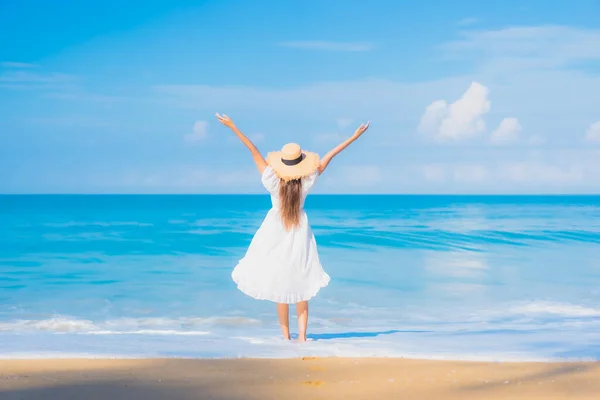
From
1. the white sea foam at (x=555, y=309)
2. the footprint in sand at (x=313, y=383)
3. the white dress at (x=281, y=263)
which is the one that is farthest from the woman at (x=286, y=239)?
the white sea foam at (x=555, y=309)

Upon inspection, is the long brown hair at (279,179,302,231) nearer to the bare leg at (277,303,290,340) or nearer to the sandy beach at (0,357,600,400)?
the bare leg at (277,303,290,340)

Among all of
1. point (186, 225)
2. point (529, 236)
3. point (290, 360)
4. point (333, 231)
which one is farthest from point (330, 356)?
point (186, 225)

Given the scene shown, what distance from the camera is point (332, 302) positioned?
34.2ft

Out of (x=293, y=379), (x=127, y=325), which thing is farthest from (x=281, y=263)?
→ (x=127, y=325)

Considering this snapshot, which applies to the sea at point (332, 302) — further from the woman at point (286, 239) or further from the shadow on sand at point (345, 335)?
the woman at point (286, 239)

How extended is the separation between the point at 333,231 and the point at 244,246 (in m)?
6.41

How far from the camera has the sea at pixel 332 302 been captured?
21.2 ft

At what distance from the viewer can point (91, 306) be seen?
1033 centimetres

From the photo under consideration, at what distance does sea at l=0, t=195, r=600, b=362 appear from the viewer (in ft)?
21.2

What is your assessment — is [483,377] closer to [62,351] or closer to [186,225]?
[62,351]

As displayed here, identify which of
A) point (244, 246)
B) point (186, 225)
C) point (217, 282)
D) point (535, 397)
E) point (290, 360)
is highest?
point (186, 225)

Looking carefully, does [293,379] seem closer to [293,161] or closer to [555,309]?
[293,161]

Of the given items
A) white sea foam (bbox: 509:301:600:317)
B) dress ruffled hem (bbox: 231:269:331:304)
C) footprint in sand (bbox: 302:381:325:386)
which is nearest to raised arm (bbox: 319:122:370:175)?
dress ruffled hem (bbox: 231:269:331:304)

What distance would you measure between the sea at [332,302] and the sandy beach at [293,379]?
1.46 ft
